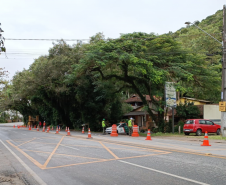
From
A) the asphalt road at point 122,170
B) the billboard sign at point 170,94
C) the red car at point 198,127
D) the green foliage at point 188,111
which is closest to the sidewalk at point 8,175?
the asphalt road at point 122,170

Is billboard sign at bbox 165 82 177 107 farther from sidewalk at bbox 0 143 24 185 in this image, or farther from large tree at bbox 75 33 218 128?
sidewalk at bbox 0 143 24 185

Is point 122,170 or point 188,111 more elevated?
point 188,111

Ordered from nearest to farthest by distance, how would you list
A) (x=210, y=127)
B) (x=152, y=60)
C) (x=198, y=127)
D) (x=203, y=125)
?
(x=198, y=127), (x=203, y=125), (x=152, y=60), (x=210, y=127)

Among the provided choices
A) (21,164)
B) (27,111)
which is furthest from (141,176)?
(27,111)

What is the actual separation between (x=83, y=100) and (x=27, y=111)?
3556 cm

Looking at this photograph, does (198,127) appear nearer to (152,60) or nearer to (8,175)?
(152,60)

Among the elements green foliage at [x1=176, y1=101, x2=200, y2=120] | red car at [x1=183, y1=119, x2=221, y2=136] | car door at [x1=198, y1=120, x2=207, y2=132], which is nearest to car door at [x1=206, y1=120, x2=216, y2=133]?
red car at [x1=183, y1=119, x2=221, y2=136]

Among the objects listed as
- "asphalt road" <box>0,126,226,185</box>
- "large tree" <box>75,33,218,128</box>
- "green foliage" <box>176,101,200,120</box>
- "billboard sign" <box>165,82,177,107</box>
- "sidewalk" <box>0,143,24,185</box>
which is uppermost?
"large tree" <box>75,33,218,128</box>

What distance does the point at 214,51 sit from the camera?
40156mm

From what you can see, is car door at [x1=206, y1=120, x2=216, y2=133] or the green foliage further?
the green foliage

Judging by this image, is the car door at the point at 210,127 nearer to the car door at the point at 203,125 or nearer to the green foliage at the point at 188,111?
the car door at the point at 203,125

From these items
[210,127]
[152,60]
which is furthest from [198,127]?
[152,60]

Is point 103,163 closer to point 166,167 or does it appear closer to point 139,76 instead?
point 166,167

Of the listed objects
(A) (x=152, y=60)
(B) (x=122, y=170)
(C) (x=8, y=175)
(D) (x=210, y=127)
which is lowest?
(C) (x=8, y=175)
